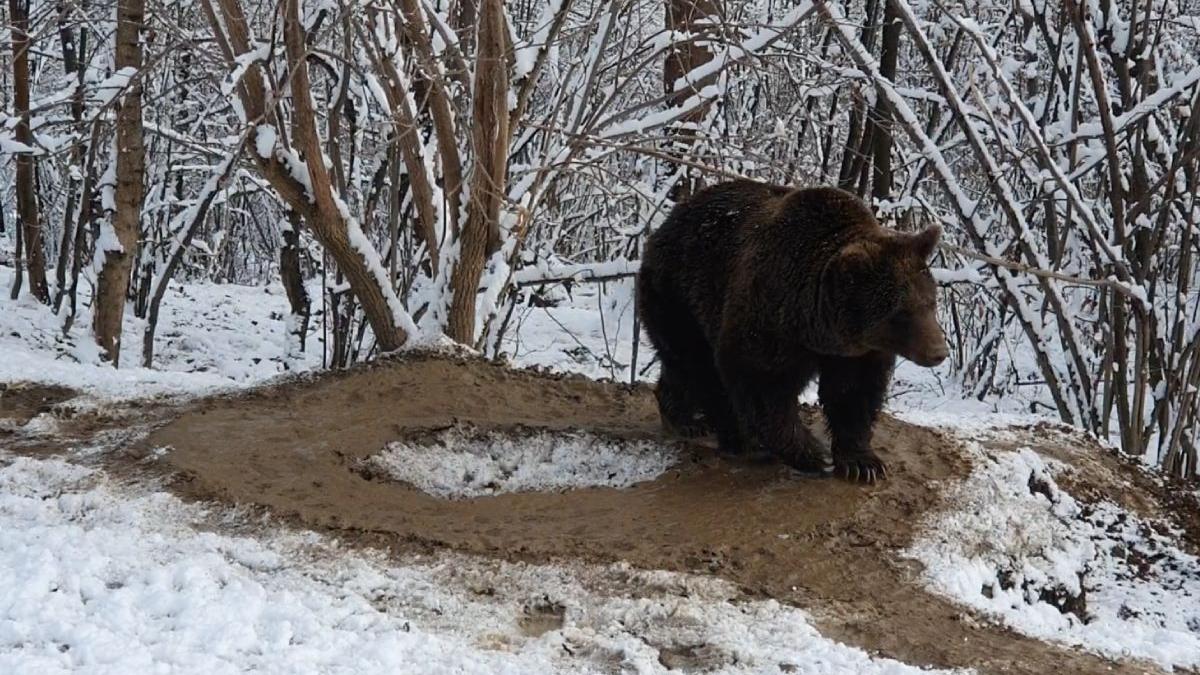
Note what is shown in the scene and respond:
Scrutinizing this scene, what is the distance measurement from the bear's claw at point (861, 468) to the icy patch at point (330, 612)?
4.36 feet

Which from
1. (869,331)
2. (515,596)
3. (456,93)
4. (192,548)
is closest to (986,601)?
(869,331)

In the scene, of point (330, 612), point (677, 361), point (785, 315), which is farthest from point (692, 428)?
Result: point (330, 612)

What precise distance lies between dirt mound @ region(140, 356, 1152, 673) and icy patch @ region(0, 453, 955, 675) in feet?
0.68

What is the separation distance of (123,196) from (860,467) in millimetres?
7513

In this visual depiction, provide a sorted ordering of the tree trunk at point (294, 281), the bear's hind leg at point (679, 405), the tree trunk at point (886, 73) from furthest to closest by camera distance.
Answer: the tree trunk at point (294, 281)
the tree trunk at point (886, 73)
the bear's hind leg at point (679, 405)

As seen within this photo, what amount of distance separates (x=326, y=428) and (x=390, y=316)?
1858mm

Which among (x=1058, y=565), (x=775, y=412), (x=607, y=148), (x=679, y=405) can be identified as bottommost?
(x=1058, y=565)

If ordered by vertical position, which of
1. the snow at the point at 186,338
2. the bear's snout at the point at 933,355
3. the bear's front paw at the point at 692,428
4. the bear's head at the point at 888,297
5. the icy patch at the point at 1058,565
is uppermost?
the bear's head at the point at 888,297

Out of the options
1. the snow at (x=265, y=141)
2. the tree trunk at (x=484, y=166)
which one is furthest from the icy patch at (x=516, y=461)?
the snow at (x=265, y=141)

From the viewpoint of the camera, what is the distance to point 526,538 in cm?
476

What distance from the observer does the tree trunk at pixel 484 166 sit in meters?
7.32

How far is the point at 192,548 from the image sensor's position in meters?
4.41

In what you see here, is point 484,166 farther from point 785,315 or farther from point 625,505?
point 625,505

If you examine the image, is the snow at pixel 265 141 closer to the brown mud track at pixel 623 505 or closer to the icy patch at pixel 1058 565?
the brown mud track at pixel 623 505
